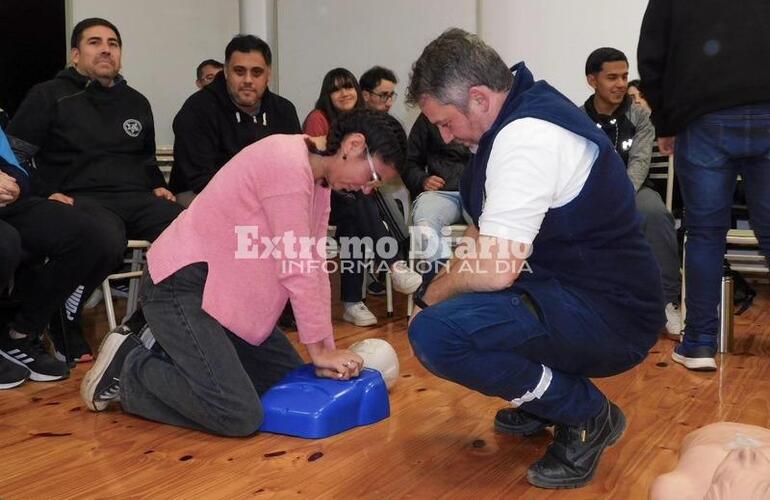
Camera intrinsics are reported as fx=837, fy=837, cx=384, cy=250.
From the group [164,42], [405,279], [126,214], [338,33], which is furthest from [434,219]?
[338,33]

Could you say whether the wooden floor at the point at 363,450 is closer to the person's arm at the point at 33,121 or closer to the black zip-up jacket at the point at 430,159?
the person's arm at the point at 33,121

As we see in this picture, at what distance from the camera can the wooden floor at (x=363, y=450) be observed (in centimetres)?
176

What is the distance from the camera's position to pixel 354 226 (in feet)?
12.5

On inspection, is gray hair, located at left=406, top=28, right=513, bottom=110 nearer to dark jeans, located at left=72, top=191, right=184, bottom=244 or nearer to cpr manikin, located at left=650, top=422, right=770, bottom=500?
cpr manikin, located at left=650, top=422, right=770, bottom=500

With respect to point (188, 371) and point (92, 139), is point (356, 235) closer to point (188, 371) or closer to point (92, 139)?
point (92, 139)

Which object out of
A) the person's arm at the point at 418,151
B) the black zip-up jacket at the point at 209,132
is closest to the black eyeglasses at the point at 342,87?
the person's arm at the point at 418,151

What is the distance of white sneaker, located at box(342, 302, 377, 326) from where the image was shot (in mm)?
3710

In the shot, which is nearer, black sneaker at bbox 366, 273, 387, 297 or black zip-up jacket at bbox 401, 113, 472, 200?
black zip-up jacket at bbox 401, 113, 472, 200

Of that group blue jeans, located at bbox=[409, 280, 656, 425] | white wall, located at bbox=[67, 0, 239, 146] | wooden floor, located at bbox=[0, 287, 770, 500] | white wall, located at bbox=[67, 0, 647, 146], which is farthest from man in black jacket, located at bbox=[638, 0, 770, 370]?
white wall, located at bbox=[67, 0, 239, 146]

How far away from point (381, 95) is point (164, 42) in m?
1.30

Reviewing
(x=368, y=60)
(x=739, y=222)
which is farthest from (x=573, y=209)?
(x=368, y=60)

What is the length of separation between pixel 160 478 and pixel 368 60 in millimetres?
3909

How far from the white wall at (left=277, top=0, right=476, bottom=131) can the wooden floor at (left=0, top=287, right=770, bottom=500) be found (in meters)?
2.90

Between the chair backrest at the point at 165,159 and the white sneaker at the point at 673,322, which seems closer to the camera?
the white sneaker at the point at 673,322
